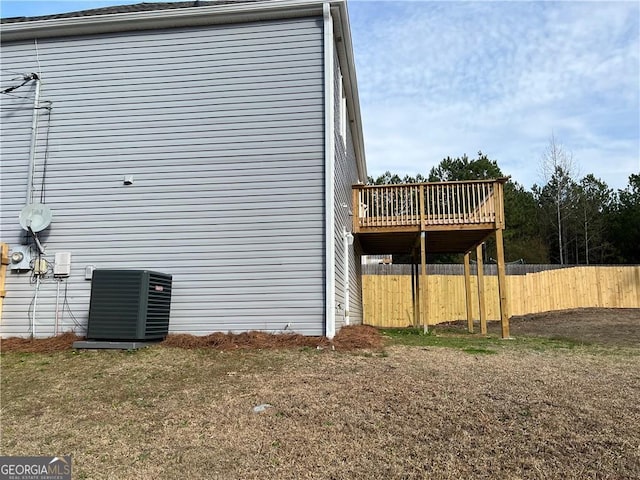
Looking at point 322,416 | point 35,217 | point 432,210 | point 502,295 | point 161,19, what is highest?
point 161,19

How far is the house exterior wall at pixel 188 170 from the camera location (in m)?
7.07

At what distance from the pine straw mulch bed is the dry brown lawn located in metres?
0.46

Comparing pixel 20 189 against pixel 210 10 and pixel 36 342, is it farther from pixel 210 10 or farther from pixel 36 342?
pixel 210 10

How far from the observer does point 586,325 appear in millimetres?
12828

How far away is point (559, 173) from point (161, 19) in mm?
22778

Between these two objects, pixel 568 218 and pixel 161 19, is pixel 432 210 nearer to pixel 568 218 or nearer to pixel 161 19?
pixel 161 19

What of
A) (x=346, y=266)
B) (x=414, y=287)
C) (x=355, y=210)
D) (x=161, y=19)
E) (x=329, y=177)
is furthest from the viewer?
(x=414, y=287)

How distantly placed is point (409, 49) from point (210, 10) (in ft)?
14.5

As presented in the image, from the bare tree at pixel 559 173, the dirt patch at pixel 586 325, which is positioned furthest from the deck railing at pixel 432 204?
the bare tree at pixel 559 173

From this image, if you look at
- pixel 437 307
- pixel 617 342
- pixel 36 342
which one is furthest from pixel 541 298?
pixel 36 342

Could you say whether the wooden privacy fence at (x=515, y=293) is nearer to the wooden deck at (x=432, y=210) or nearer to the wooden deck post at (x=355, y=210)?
the wooden deck at (x=432, y=210)

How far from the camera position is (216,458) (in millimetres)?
3080

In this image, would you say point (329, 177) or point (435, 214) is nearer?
point (329, 177)

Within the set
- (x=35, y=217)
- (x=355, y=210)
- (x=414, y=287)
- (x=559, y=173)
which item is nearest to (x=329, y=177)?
(x=355, y=210)
